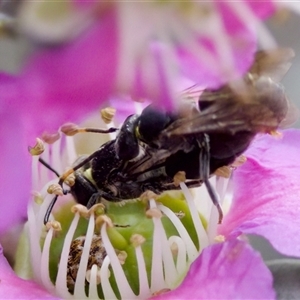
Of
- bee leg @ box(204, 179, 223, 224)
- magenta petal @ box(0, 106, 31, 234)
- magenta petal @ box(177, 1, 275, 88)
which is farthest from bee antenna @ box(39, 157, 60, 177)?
magenta petal @ box(177, 1, 275, 88)

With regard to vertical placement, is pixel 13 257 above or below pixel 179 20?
below

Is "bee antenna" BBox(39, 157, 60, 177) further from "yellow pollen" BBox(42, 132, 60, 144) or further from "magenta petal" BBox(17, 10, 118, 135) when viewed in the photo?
"magenta petal" BBox(17, 10, 118, 135)

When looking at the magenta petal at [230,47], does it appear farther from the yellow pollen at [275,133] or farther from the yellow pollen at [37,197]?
the yellow pollen at [37,197]

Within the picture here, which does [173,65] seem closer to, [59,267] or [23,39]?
Result: [23,39]

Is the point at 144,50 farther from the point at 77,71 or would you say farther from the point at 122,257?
the point at 122,257

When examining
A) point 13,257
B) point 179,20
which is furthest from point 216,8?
point 13,257
